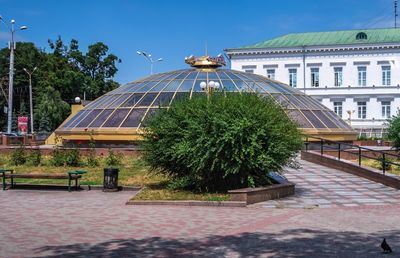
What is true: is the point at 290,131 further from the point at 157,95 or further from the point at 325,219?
the point at 157,95

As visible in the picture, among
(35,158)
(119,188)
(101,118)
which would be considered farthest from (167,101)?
(119,188)

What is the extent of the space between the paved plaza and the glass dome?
10.9 metres

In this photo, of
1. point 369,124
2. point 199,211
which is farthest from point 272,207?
point 369,124

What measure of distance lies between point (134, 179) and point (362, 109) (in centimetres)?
4786

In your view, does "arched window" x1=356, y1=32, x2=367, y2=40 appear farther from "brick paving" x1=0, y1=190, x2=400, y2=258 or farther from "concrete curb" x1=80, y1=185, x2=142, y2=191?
"brick paving" x1=0, y1=190, x2=400, y2=258

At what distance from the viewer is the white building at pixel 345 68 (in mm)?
58094

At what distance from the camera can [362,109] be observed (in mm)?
58938

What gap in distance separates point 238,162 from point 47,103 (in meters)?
50.0

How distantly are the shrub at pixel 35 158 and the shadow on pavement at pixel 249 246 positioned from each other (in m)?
12.5

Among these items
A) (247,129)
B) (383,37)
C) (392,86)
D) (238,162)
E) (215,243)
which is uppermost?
(383,37)

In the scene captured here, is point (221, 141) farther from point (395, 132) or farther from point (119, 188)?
point (395, 132)

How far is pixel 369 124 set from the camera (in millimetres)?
57562

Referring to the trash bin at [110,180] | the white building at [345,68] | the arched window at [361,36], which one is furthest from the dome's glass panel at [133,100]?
the arched window at [361,36]

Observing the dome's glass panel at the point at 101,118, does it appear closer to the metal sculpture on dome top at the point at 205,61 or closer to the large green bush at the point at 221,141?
the metal sculpture on dome top at the point at 205,61
